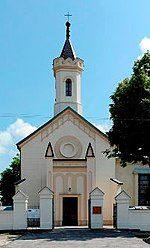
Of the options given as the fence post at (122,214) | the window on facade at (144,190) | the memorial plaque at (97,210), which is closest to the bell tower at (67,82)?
the window on facade at (144,190)

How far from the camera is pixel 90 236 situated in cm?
2602

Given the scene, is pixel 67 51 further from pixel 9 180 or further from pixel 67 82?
pixel 9 180

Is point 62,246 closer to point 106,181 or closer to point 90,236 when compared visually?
point 90,236

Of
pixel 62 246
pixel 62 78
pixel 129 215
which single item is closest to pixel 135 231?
pixel 129 215

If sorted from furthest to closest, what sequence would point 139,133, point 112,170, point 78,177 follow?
1. point 112,170
2. point 78,177
3. point 139,133

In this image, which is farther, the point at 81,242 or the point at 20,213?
the point at 20,213

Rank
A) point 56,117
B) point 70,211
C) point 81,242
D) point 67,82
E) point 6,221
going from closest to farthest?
point 81,242, point 6,221, point 70,211, point 56,117, point 67,82

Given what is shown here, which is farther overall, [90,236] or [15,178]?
[15,178]

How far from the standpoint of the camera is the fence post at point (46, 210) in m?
30.6

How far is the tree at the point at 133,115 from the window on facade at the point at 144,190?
9666mm

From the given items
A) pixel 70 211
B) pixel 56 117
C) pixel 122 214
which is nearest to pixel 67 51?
pixel 56 117

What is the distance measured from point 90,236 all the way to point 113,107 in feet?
28.8

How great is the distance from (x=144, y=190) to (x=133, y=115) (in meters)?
12.7

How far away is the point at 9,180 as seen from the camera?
63375 mm
